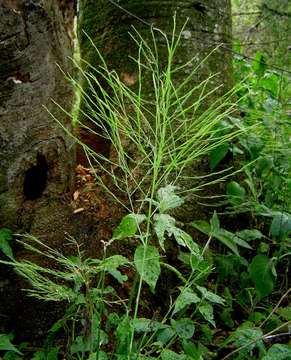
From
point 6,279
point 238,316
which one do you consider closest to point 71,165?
point 6,279

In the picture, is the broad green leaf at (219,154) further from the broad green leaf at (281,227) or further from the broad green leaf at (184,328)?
the broad green leaf at (184,328)

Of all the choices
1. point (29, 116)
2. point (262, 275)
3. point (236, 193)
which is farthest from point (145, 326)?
point (29, 116)

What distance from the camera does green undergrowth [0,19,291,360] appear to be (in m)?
1.00

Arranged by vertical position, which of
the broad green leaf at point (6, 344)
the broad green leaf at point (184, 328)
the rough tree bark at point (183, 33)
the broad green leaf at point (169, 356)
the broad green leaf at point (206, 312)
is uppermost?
the rough tree bark at point (183, 33)

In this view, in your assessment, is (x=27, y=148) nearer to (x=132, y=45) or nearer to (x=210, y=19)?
(x=132, y=45)

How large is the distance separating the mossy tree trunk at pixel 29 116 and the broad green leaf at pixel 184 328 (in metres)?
0.63

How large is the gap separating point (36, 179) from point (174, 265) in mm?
621

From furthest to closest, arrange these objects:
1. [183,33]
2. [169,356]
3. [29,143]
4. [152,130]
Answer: [183,33], [29,143], [169,356], [152,130]

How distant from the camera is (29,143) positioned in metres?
1.56

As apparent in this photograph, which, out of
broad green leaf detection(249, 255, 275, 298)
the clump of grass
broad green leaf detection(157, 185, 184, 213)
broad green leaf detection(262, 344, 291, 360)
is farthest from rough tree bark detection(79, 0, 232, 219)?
broad green leaf detection(262, 344, 291, 360)

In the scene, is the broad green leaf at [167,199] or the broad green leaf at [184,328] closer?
the broad green leaf at [167,199]

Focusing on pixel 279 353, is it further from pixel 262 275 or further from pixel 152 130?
pixel 152 130

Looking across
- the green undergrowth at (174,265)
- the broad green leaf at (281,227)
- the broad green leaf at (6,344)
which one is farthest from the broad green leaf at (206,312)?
the broad green leaf at (6,344)

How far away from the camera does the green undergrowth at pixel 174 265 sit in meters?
1.00
